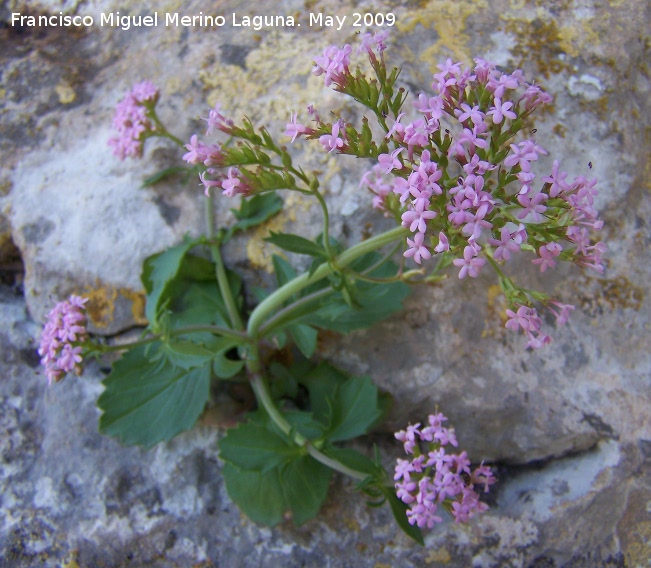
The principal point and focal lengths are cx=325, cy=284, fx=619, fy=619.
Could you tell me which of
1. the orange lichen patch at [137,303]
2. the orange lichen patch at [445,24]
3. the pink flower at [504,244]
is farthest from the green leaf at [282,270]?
the orange lichen patch at [445,24]

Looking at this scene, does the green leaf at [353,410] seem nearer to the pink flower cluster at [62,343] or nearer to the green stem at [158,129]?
the pink flower cluster at [62,343]

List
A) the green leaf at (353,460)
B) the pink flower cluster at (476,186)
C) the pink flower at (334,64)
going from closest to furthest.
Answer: the pink flower cluster at (476,186), the pink flower at (334,64), the green leaf at (353,460)

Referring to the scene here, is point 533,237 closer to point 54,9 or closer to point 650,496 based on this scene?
point 650,496

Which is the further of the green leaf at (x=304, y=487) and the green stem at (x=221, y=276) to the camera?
the green stem at (x=221, y=276)

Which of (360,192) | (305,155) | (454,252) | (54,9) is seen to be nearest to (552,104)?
(360,192)

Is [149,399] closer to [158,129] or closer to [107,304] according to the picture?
[107,304]

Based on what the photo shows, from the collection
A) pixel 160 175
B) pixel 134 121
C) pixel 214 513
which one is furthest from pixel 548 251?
pixel 134 121

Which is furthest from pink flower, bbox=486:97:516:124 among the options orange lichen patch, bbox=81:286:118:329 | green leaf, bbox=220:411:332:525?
orange lichen patch, bbox=81:286:118:329
